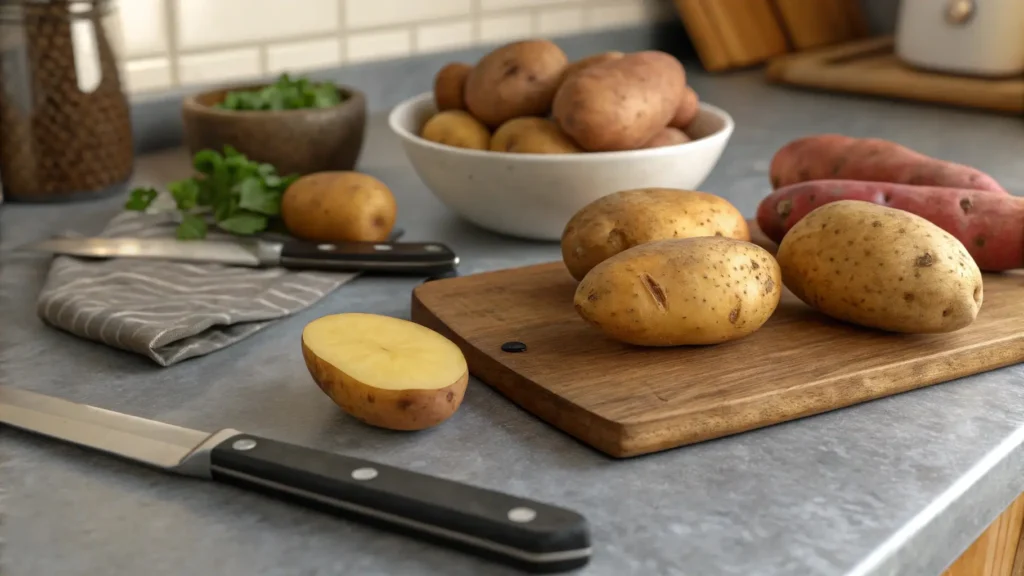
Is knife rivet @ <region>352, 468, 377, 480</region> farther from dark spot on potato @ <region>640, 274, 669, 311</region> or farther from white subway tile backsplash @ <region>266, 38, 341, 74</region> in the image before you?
white subway tile backsplash @ <region>266, 38, 341, 74</region>

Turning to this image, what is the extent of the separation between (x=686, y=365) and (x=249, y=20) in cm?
101

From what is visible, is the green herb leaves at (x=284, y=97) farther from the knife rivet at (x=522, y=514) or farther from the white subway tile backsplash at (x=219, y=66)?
the knife rivet at (x=522, y=514)

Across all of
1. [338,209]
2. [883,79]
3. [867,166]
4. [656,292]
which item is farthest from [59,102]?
[883,79]

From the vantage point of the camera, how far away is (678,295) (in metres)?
0.72

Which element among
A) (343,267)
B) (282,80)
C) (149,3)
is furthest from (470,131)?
(149,3)

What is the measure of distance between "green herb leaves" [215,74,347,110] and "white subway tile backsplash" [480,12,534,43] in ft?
2.04

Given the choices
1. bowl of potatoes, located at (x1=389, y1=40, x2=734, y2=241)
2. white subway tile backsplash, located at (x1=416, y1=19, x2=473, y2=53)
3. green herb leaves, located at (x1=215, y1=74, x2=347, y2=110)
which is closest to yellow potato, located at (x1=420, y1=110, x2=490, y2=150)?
bowl of potatoes, located at (x1=389, y1=40, x2=734, y2=241)

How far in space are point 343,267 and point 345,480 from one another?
419 mm

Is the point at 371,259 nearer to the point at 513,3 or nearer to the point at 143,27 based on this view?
the point at 143,27

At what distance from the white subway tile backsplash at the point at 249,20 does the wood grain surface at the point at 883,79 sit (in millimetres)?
899

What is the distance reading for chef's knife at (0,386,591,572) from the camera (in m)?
0.51

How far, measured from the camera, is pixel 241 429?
67 cm

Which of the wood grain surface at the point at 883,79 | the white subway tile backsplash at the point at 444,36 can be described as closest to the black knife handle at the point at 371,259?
the white subway tile backsplash at the point at 444,36

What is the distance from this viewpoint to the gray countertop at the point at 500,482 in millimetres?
533
